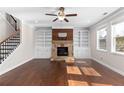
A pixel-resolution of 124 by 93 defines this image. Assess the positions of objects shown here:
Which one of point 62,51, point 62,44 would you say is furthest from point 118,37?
point 62,51

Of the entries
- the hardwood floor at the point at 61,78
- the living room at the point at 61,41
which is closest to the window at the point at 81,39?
the living room at the point at 61,41

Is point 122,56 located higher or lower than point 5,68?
higher

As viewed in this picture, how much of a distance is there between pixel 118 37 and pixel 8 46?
495 centimetres

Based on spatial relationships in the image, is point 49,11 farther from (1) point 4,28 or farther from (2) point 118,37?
(2) point 118,37

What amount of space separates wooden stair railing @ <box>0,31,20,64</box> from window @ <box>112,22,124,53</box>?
4431 mm

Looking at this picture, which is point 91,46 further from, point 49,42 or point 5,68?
point 5,68

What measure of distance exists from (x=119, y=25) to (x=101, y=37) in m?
2.92

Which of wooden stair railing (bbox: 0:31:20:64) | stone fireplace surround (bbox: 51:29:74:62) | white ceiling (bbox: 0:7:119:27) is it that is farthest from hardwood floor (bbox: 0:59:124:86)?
stone fireplace surround (bbox: 51:29:74:62)

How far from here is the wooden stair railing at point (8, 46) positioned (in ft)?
22.9

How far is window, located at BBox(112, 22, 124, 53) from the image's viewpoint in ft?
21.7

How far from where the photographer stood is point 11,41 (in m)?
8.54

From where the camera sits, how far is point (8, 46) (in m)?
8.00
